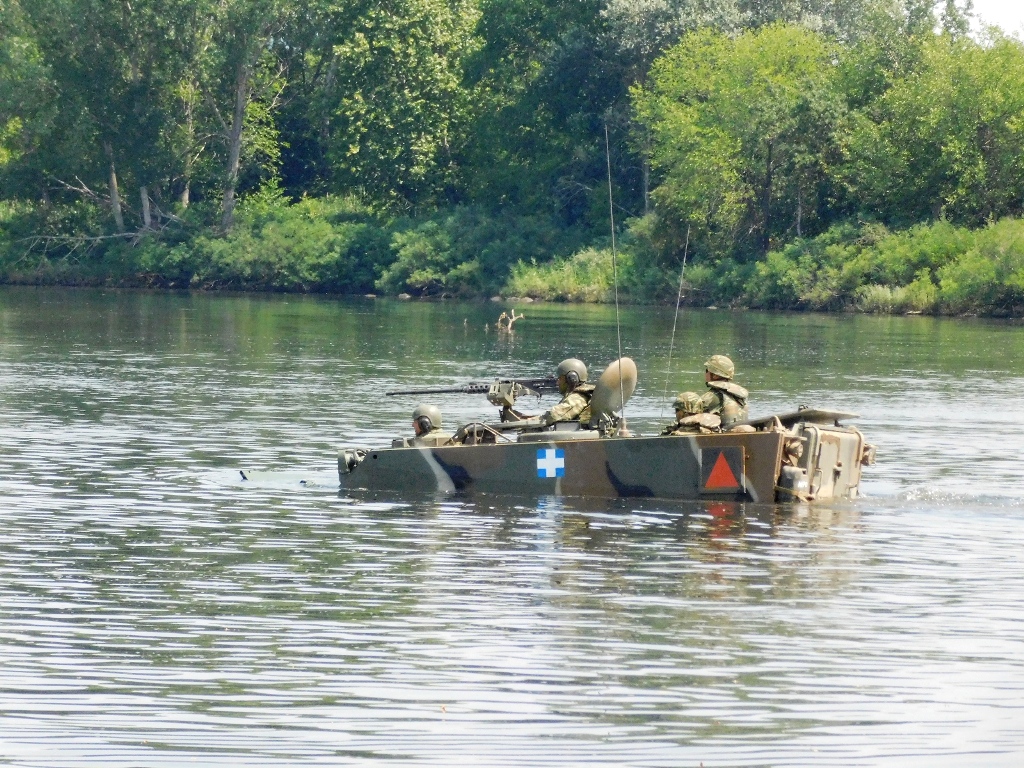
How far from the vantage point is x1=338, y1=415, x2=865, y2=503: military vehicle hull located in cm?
2131

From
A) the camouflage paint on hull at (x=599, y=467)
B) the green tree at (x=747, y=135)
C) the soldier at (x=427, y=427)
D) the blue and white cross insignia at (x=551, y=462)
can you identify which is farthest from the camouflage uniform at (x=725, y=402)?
the green tree at (x=747, y=135)

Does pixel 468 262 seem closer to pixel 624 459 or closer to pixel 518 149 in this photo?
pixel 518 149

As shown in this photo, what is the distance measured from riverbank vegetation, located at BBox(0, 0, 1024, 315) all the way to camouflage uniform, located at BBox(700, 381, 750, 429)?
168 feet

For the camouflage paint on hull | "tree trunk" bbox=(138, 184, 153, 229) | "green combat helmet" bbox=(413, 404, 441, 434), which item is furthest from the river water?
"tree trunk" bbox=(138, 184, 153, 229)

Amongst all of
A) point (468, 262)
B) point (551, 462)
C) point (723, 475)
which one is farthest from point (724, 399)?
point (468, 262)

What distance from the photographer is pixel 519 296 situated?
88.1 metres

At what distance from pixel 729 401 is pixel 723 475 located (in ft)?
2.75

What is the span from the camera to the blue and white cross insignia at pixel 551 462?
22047mm

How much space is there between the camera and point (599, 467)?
21.9 metres

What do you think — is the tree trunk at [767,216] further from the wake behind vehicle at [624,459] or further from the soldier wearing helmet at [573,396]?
the soldier wearing helmet at [573,396]

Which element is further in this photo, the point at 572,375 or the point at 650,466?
the point at 572,375

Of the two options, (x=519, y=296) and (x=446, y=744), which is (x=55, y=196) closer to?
(x=519, y=296)

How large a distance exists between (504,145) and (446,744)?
86.9 meters

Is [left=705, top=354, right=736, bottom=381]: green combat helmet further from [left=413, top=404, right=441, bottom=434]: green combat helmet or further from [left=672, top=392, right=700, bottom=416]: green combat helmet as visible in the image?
[left=413, top=404, right=441, bottom=434]: green combat helmet
